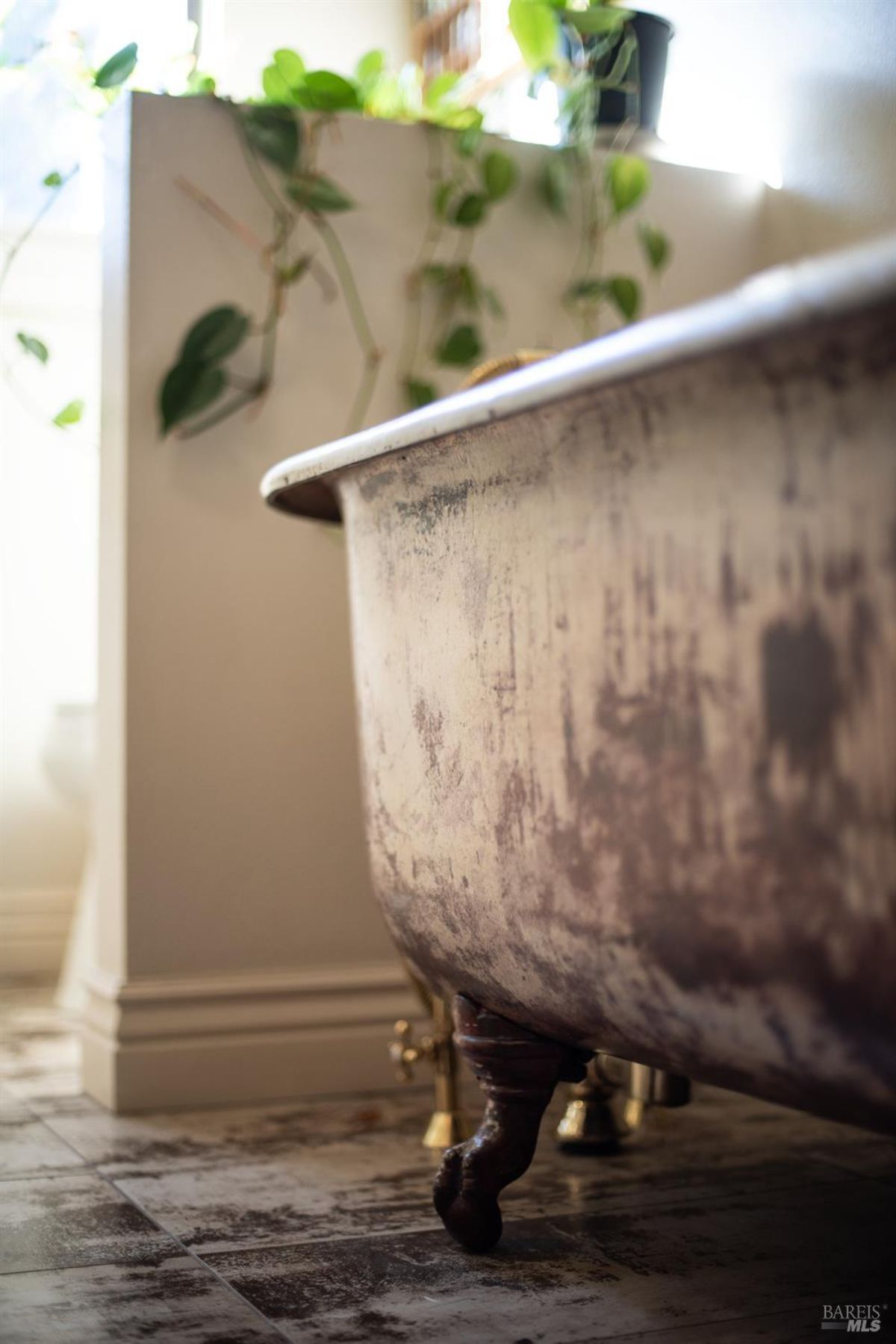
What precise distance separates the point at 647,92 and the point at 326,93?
0.51 metres

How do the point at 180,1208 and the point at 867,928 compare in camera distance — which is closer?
the point at 867,928

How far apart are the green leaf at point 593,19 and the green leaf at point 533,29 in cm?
3

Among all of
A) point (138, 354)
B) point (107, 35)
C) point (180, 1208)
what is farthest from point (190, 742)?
point (107, 35)

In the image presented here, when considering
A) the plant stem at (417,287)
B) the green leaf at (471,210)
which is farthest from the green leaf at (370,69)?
the green leaf at (471,210)

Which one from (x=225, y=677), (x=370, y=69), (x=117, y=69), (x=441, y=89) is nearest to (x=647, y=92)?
(x=441, y=89)

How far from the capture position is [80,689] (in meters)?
2.97

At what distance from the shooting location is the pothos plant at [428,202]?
1866 mm

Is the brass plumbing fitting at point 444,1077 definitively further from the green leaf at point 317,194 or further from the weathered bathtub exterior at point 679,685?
the green leaf at point 317,194

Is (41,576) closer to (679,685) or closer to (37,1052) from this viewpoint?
(37,1052)

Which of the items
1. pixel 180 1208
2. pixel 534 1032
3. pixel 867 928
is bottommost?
pixel 180 1208

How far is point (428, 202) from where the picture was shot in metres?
1.99

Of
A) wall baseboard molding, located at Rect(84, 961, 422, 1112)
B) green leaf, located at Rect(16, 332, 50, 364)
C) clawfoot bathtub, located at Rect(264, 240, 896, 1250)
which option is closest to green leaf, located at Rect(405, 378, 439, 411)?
green leaf, located at Rect(16, 332, 50, 364)

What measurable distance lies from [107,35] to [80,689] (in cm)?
129

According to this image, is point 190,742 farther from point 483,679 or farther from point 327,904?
point 483,679
